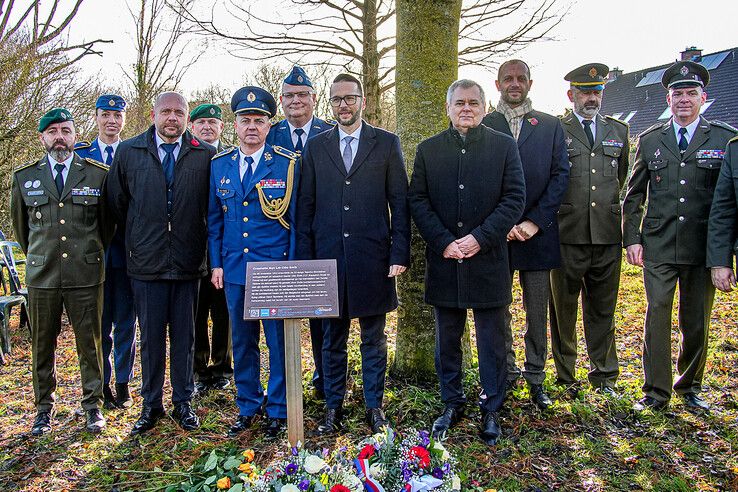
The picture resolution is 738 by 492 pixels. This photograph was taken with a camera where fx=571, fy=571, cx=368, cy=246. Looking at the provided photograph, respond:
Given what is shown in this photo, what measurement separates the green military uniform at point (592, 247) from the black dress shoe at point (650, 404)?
0.33 metres

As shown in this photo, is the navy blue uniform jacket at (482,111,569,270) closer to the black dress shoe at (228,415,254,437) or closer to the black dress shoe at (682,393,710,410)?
the black dress shoe at (682,393,710,410)

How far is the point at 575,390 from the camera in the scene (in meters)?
4.62

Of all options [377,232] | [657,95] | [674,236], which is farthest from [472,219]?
[657,95]

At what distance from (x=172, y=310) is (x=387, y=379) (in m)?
1.84

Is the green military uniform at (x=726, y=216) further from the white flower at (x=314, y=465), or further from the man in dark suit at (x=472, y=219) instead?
the white flower at (x=314, y=465)

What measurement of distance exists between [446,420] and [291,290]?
1522 mm

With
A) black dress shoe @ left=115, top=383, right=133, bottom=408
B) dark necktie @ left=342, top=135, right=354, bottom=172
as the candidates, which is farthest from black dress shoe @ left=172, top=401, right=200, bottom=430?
dark necktie @ left=342, top=135, right=354, bottom=172

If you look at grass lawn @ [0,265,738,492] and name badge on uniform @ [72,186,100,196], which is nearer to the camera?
grass lawn @ [0,265,738,492]

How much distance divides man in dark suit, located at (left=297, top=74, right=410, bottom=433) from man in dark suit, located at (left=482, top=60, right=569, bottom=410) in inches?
36.4

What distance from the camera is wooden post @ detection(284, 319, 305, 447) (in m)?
3.32

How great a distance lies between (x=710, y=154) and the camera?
4270 millimetres

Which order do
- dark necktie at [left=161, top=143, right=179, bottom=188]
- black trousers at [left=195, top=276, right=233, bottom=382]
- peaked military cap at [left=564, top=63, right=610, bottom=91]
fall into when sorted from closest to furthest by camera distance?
dark necktie at [left=161, top=143, right=179, bottom=188], peaked military cap at [left=564, top=63, right=610, bottom=91], black trousers at [left=195, top=276, right=233, bottom=382]

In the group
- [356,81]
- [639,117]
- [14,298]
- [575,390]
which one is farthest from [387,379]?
[639,117]

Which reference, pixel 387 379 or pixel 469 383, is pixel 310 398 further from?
pixel 469 383
